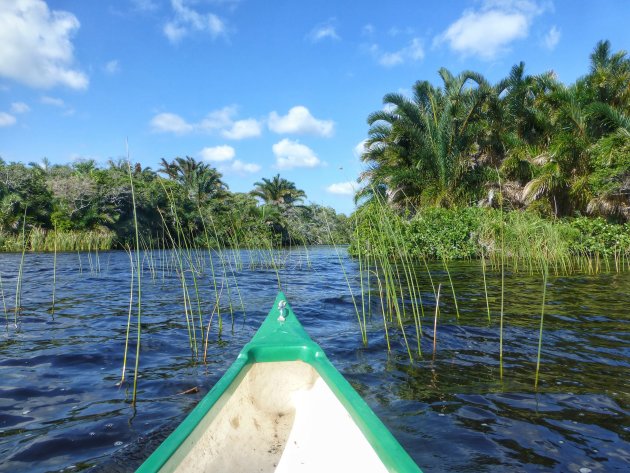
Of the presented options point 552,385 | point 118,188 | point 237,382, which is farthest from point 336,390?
point 118,188

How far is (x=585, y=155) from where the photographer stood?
16781mm

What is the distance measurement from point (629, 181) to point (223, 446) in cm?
1704

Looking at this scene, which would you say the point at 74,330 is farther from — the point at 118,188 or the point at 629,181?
the point at 118,188

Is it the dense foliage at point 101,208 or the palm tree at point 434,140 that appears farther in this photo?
the dense foliage at point 101,208

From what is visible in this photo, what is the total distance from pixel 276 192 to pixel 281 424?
40.6 meters

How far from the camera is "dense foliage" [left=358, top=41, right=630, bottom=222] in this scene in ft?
53.7

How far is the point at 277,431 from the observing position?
2.44 m

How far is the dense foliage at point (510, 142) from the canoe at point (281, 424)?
14.3 metres

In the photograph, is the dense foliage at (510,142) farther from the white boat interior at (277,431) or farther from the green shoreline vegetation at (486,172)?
the white boat interior at (277,431)

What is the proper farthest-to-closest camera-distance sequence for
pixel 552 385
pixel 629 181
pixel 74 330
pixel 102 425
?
pixel 629 181 < pixel 74 330 < pixel 552 385 < pixel 102 425

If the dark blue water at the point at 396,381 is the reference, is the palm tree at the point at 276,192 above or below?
above

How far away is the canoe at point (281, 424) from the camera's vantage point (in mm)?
1563

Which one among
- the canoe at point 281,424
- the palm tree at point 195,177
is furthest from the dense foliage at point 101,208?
the canoe at point 281,424

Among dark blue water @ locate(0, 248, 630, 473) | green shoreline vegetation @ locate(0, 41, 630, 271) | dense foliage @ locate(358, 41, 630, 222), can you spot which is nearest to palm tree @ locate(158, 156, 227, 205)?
green shoreline vegetation @ locate(0, 41, 630, 271)
